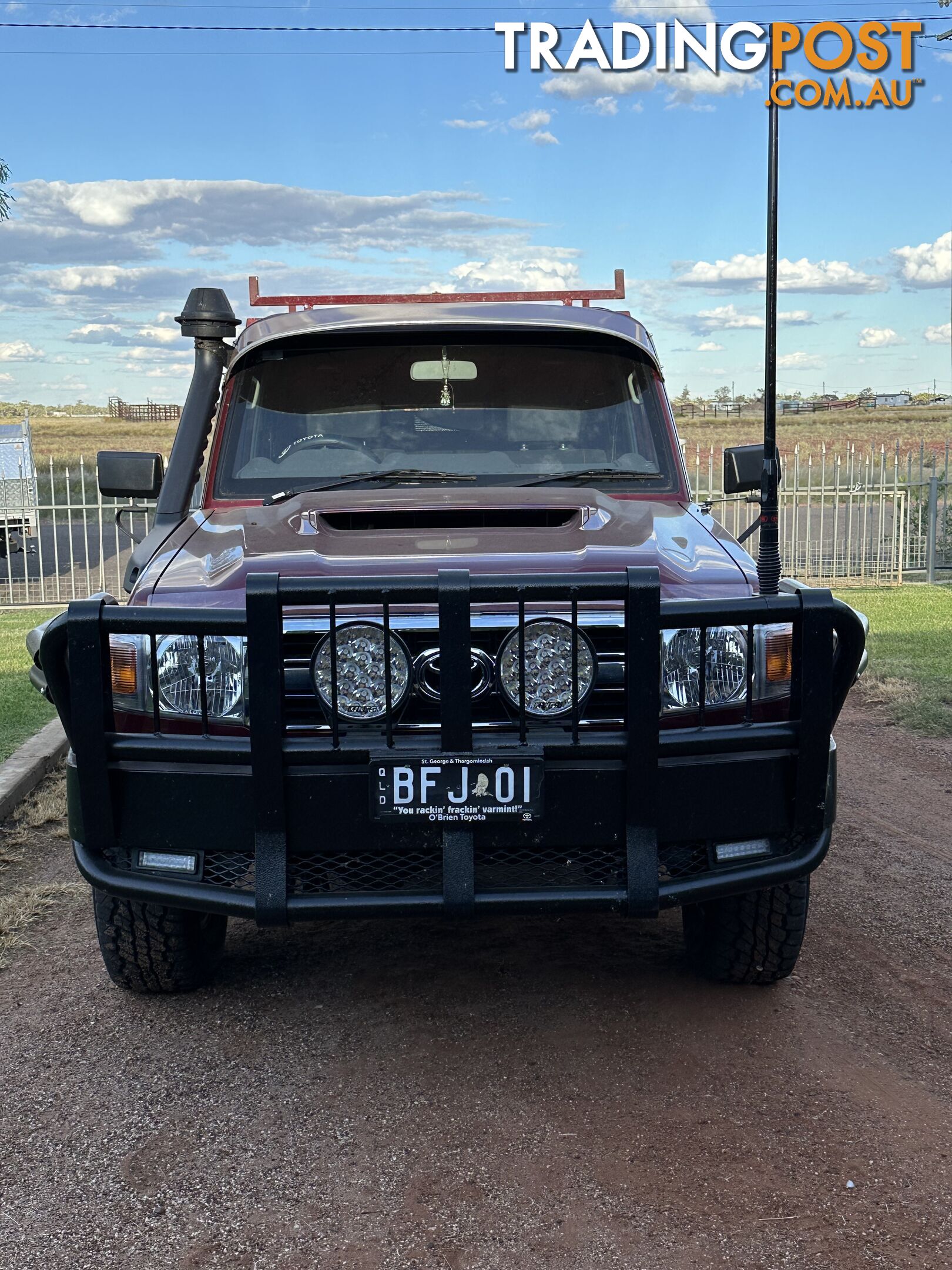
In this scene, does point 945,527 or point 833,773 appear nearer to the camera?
point 833,773

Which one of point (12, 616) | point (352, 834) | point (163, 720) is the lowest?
Result: point (12, 616)

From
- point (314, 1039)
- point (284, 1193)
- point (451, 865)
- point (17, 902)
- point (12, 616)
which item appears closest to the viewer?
point (284, 1193)

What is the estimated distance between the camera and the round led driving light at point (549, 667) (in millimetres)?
3012

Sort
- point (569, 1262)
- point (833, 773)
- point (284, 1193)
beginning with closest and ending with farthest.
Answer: point (569, 1262) < point (284, 1193) < point (833, 773)

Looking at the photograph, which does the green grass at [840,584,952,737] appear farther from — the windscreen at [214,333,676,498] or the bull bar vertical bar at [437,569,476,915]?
the bull bar vertical bar at [437,569,476,915]

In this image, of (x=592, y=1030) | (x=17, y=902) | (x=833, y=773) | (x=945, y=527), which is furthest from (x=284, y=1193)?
(x=945, y=527)

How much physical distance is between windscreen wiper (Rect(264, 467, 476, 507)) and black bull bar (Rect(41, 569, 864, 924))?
1220mm

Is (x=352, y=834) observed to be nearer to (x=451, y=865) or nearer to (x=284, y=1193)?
(x=451, y=865)

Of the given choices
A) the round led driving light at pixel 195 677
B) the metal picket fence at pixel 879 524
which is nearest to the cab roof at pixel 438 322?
Result: the round led driving light at pixel 195 677

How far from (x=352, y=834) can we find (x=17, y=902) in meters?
2.37

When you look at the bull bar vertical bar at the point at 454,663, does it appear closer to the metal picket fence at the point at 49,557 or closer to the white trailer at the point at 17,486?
the metal picket fence at the point at 49,557

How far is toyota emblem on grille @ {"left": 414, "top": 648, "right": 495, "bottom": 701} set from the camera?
3.08 meters

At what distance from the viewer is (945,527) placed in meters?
17.7

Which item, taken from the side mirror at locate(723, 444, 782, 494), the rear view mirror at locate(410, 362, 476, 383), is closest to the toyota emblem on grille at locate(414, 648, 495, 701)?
the rear view mirror at locate(410, 362, 476, 383)
